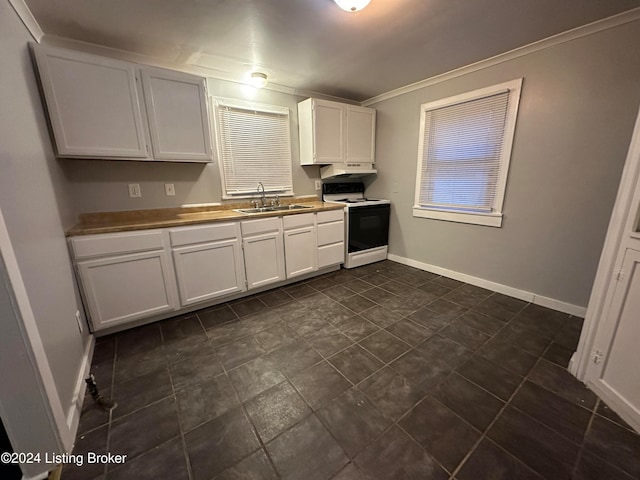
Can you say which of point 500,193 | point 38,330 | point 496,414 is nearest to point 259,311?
point 38,330

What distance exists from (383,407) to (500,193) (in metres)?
2.37

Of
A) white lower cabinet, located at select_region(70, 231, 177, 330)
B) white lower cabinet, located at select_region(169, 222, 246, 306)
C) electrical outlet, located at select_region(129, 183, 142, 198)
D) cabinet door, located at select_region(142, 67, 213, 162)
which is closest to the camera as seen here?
white lower cabinet, located at select_region(70, 231, 177, 330)

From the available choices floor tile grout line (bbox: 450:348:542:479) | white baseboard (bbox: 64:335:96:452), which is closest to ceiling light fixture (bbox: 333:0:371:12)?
floor tile grout line (bbox: 450:348:542:479)

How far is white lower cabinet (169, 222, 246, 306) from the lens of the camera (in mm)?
2279

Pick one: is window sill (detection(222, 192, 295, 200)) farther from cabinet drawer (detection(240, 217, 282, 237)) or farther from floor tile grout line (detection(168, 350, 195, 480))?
floor tile grout line (detection(168, 350, 195, 480))

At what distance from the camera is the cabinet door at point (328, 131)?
321 cm

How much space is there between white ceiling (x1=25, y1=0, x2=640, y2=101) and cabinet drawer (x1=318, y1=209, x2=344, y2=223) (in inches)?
61.2

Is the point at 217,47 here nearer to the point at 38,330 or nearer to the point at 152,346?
the point at 38,330

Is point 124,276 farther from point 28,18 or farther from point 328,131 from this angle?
point 328,131

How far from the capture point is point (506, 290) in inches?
106

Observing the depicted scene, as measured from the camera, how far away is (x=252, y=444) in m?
1.23

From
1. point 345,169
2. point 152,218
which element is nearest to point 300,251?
point 345,169

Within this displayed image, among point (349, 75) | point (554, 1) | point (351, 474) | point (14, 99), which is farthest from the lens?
point (349, 75)

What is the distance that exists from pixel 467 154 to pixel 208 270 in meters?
3.01
